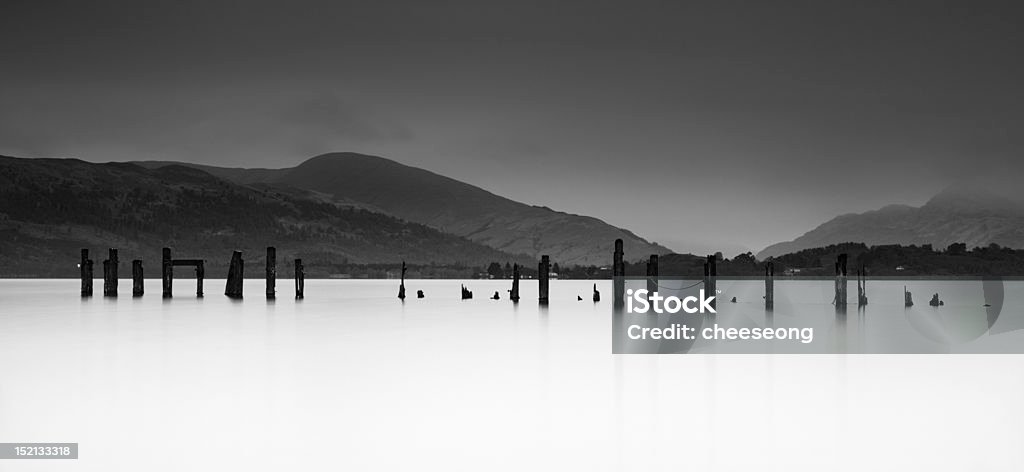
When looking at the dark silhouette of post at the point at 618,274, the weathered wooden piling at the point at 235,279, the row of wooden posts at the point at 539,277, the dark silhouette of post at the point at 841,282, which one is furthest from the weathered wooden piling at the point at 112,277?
the dark silhouette of post at the point at 841,282

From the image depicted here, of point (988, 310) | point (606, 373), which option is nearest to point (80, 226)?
point (988, 310)

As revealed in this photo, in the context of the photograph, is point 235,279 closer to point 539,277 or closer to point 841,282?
point 539,277

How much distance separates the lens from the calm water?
12.6 m

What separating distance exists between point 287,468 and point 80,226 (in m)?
199

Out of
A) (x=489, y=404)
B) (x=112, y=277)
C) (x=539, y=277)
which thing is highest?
(x=539, y=277)

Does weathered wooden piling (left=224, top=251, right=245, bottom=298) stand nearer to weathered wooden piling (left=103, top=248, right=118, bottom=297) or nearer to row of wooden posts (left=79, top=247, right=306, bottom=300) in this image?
row of wooden posts (left=79, top=247, right=306, bottom=300)

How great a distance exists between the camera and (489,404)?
56.2ft

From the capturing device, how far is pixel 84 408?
1641cm

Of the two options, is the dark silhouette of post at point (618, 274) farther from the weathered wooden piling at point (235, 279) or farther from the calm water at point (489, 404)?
the weathered wooden piling at point (235, 279)

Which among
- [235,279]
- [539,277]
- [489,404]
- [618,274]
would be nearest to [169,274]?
[235,279]

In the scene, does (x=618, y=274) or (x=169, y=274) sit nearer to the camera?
(x=618, y=274)

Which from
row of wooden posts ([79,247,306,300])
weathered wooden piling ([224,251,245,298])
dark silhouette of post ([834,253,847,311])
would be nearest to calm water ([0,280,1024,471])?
dark silhouette of post ([834,253,847,311])

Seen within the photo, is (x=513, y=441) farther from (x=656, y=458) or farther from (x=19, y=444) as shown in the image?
(x=19, y=444)

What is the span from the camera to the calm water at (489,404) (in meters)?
12.6
